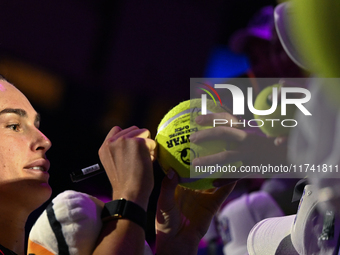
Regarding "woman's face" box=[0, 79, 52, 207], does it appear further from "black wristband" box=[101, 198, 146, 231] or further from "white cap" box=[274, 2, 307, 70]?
"white cap" box=[274, 2, 307, 70]

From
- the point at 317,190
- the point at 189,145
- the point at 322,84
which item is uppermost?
the point at 322,84

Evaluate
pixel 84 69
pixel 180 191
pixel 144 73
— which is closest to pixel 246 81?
pixel 144 73

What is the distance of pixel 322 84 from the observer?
936mm

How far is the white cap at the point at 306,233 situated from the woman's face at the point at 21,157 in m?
0.84

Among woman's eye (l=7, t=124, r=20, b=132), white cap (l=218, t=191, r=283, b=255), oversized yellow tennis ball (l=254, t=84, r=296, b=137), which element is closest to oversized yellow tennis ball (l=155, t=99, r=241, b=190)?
woman's eye (l=7, t=124, r=20, b=132)

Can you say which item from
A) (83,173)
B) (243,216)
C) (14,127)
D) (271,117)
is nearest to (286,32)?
(271,117)

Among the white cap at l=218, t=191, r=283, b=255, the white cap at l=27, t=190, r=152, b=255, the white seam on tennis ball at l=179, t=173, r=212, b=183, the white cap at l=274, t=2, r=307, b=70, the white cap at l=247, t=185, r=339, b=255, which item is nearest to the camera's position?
the white cap at l=27, t=190, r=152, b=255

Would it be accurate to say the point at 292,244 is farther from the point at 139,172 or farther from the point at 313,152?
the point at 139,172

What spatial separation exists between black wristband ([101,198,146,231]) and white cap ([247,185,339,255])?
0.52 m

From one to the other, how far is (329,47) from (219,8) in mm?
4384

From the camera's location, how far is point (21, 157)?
1211mm

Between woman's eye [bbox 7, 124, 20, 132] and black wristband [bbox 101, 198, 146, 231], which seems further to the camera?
woman's eye [bbox 7, 124, 20, 132]

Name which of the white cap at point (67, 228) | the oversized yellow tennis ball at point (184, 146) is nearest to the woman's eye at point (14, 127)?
the white cap at point (67, 228)

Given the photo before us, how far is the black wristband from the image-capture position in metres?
1.02
